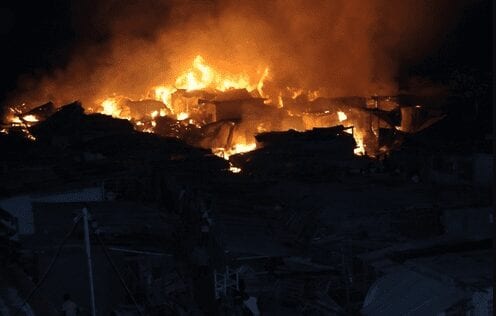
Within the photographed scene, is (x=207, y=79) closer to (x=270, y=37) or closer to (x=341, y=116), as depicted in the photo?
(x=270, y=37)

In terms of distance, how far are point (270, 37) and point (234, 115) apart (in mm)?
12347

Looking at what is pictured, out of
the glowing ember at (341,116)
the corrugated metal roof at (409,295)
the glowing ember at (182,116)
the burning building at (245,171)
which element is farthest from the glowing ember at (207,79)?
the corrugated metal roof at (409,295)

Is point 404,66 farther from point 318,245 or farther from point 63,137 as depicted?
point 318,245

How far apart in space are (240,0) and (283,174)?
1071 inches

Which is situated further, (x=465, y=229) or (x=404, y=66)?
(x=404, y=66)

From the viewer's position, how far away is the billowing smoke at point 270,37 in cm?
4266

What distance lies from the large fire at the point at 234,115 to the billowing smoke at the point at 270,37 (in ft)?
12.6

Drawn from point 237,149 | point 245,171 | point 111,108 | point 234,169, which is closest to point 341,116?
point 237,149

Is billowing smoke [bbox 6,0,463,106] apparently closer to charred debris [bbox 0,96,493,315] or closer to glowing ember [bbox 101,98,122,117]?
glowing ember [bbox 101,98,122,117]

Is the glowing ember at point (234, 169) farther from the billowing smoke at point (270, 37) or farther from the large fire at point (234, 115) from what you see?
the billowing smoke at point (270, 37)

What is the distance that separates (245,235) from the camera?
11609 millimetres

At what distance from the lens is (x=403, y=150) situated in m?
23.1

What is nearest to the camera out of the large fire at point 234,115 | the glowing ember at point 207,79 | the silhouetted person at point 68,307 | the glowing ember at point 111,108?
the silhouetted person at point 68,307

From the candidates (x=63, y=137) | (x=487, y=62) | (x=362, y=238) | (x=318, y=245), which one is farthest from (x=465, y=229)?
(x=487, y=62)
